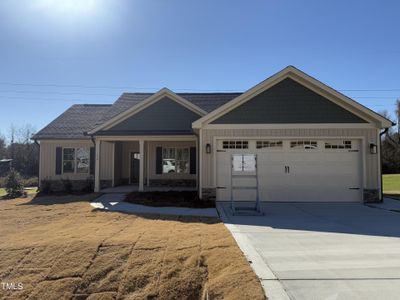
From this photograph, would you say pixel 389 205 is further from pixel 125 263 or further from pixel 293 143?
pixel 125 263

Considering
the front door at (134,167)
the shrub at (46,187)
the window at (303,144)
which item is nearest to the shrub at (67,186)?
the shrub at (46,187)

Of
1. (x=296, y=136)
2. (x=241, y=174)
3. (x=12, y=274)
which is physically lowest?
(x=12, y=274)

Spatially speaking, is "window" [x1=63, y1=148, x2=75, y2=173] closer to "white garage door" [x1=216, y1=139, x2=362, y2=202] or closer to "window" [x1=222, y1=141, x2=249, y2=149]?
"white garage door" [x1=216, y1=139, x2=362, y2=202]

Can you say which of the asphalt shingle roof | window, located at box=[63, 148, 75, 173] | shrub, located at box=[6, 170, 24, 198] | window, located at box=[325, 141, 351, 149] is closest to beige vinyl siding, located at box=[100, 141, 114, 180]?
the asphalt shingle roof

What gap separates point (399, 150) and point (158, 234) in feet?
125

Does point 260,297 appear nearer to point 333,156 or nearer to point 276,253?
point 276,253

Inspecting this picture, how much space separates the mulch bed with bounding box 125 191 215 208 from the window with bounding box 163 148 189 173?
12.5 feet

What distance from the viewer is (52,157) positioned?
19078mm

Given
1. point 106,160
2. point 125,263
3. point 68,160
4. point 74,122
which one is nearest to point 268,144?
point 125,263

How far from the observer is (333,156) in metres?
13.5

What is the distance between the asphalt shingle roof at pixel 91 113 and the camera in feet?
62.5

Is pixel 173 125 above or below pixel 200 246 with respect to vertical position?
above

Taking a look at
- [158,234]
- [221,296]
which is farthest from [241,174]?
[221,296]

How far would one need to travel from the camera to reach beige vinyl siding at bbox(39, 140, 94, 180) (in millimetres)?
18969
